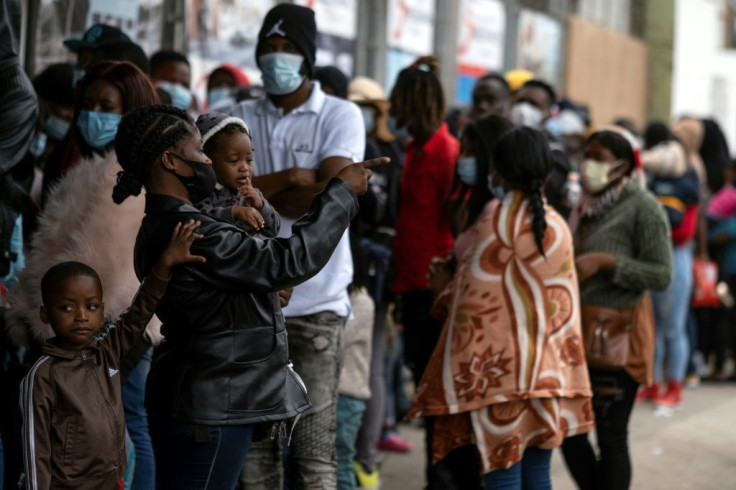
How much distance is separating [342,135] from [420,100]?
147 cm

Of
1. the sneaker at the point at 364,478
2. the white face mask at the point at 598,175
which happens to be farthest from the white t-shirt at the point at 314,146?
the sneaker at the point at 364,478

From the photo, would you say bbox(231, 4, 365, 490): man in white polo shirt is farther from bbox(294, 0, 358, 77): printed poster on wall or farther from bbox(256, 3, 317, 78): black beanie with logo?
bbox(294, 0, 358, 77): printed poster on wall

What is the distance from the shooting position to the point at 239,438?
129 inches

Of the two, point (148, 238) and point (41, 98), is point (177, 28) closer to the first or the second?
point (41, 98)

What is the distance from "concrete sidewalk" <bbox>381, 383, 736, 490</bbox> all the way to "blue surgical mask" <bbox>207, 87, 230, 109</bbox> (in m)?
2.53

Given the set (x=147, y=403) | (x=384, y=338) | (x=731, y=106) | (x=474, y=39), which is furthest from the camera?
(x=731, y=106)

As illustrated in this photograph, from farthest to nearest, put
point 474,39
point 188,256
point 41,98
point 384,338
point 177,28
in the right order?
1. point 474,39
2. point 177,28
3. point 384,338
4. point 41,98
5. point 188,256

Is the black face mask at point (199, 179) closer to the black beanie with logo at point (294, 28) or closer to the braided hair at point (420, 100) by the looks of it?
the black beanie with logo at point (294, 28)

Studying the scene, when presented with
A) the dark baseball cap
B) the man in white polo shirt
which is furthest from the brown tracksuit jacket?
the dark baseball cap

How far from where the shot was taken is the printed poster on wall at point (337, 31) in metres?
10.7

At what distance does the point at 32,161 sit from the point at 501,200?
6.40 feet

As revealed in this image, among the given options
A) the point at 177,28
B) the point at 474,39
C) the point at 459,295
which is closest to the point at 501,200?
the point at 459,295

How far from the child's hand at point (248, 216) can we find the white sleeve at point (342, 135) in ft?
3.82

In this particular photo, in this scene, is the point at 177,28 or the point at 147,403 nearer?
the point at 147,403
